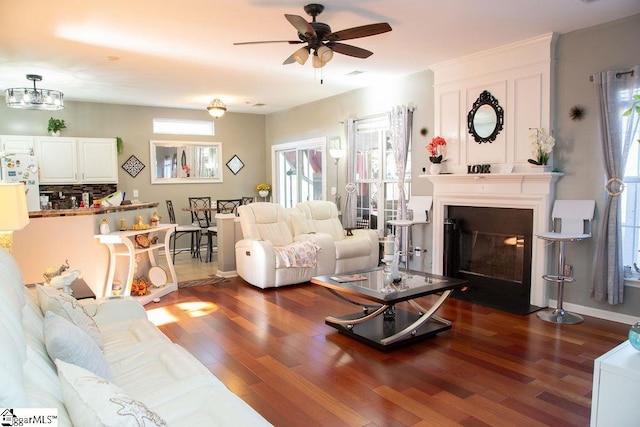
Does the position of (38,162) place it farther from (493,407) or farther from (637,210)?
(637,210)

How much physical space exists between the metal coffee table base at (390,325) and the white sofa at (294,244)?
162 centimetres

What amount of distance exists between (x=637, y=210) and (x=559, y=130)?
1.06 metres

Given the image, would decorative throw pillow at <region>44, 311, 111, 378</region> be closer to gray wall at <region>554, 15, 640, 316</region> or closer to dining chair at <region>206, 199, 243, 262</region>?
gray wall at <region>554, 15, 640, 316</region>

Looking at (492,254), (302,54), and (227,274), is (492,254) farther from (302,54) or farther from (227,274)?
(227,274)

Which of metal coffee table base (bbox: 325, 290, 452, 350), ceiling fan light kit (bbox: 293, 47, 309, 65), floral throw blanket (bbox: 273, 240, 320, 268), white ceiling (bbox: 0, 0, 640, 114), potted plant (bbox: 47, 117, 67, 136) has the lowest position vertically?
metal coffee table base (bbox: 325, 290, 452, 350)

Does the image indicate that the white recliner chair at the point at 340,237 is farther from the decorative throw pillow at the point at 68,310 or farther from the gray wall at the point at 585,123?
the decorative throw pillow at the point at 68,310

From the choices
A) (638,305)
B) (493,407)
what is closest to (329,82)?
(638,305)

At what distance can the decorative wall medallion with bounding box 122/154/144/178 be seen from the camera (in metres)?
8.20

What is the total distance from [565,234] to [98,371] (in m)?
4.13

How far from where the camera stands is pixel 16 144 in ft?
22.9

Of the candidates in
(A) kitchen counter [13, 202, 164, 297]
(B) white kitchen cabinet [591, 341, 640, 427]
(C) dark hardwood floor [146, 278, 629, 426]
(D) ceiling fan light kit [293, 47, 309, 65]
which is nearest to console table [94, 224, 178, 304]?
(A) kitchen counter [13, 202, 164, 297]

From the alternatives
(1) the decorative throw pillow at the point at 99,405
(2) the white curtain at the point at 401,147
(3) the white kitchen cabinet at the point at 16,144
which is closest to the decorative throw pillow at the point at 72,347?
(1) the decorative throw pillow at the point at 99,405

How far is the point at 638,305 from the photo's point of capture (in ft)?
13.3

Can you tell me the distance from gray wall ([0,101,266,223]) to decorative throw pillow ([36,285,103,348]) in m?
6.23
